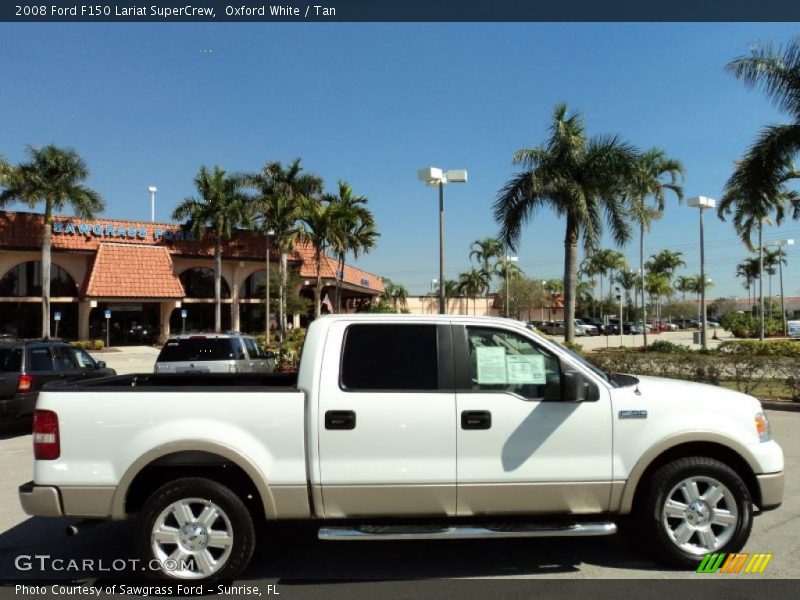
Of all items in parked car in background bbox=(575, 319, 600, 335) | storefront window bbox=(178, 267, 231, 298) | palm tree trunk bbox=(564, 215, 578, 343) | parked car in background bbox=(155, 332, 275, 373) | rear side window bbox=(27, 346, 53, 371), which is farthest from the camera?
parked car in background bbox=(575, 319, 600, 335)

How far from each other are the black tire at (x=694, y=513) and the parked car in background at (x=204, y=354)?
29.2 feet

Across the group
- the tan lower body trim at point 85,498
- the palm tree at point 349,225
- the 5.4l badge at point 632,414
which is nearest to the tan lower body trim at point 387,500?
the 5.4l badge at point 632,414

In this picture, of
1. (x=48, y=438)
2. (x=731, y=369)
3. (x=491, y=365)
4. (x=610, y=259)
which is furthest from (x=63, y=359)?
(x=610, y=259)

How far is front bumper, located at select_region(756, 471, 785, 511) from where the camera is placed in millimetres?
4441

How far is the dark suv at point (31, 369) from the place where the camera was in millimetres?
9906

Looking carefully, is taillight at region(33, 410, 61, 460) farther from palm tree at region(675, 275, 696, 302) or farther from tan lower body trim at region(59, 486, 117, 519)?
palm tree at region(675, 275, 696, 302)

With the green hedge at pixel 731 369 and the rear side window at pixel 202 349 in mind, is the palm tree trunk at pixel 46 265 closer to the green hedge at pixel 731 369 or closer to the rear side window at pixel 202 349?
the rear side window at pixel 202 349

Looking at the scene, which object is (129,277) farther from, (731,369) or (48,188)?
(731,369)

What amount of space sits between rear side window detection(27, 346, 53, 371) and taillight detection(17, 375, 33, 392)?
0.98ft

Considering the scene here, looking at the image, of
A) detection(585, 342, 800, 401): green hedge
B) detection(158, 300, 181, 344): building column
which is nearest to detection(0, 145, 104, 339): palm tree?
detection(158, 300, 181, 344): building column

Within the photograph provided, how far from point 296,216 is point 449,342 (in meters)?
33.0

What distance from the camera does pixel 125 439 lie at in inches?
163

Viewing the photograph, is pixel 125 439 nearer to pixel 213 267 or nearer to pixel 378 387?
pixel 378 387

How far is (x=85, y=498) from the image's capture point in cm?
414
